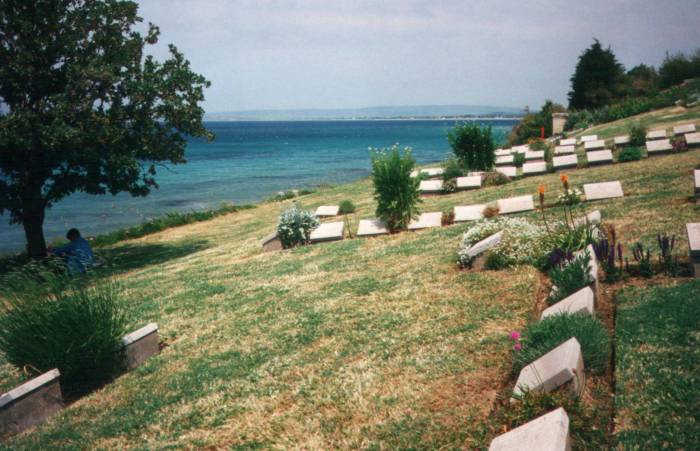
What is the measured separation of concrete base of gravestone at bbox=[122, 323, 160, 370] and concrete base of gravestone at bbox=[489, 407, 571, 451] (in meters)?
4.60

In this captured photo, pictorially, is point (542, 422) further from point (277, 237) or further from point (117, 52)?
point (117, 52)

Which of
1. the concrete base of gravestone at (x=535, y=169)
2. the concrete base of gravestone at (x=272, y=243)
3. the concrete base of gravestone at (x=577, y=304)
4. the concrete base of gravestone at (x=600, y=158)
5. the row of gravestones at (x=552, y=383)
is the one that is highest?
the concrete base of gravestone at (x=600, y=158)

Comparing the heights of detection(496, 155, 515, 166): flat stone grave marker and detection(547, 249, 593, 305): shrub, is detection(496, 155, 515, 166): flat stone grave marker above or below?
above

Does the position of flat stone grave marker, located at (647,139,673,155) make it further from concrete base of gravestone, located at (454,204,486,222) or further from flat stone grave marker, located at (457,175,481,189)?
concrete base of gravestone, located at (454,204,486,222)

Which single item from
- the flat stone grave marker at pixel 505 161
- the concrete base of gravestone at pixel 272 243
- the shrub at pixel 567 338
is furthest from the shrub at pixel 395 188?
the flat stone grave marker at pixel 505 161

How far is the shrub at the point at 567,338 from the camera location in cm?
388

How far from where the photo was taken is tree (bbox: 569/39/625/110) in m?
42.7

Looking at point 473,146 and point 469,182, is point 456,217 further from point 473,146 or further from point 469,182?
point 473,146

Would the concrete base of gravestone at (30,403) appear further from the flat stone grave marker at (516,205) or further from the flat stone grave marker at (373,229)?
the flat stone grave marker at (516,205)

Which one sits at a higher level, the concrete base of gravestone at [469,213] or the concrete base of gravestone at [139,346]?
the concrete base of gravestone at [469,213]

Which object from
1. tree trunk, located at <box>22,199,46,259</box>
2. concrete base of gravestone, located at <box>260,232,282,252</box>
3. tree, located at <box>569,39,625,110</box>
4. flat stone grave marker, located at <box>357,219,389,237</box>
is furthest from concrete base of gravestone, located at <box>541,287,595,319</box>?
tree, located at <box>569,39,625,110</box>

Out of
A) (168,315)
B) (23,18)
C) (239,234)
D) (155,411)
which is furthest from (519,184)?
(23,18)

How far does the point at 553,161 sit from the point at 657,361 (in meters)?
13.3

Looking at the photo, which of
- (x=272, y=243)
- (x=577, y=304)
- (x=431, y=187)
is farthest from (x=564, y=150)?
(x=577, y=304)
